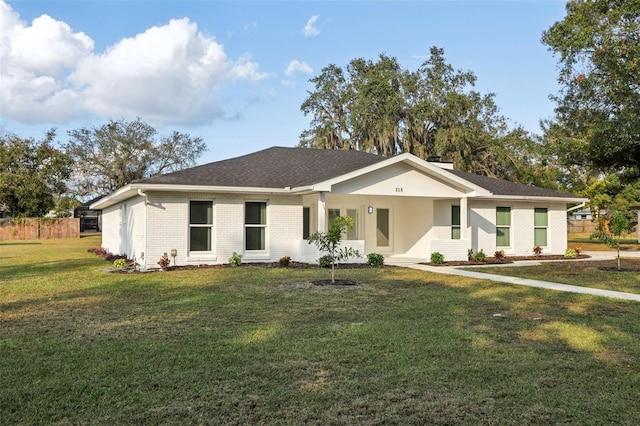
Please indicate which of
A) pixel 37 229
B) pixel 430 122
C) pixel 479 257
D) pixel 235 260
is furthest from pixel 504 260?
pixel 37 229

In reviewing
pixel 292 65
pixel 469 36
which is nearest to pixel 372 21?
pixel 469 36

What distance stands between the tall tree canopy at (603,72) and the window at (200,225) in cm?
1701

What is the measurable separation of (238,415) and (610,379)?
3.42m

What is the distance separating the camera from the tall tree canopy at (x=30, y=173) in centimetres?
4425

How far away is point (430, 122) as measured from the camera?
3766cm

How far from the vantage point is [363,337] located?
6309 mm

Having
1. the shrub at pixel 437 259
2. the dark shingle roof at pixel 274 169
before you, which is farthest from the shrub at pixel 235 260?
the shrub at pixel 437 259

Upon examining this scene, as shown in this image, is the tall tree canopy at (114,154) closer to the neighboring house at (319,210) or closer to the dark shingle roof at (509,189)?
the neighboring house at (319,210)

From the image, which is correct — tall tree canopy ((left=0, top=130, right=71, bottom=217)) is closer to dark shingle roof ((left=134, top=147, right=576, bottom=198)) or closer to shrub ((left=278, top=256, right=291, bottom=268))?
dark shingle roof ((left=134, top=147, right=576, bottom=198))

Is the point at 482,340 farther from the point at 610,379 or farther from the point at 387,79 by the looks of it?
the point at 387,79

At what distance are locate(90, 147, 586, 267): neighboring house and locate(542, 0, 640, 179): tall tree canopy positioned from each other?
4.33 m

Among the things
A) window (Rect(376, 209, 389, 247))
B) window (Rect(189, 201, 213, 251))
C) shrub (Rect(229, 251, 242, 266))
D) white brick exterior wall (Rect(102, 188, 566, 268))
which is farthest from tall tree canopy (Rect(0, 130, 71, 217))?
window (Rect(376, 209, 389, 247))

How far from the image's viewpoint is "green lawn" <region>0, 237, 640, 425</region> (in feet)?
12.9

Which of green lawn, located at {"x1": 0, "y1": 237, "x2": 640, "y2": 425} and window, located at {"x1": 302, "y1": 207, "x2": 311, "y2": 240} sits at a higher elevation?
window, located at {"x1": 302, "y1": 207, "x2": 311, "y2": 240}
